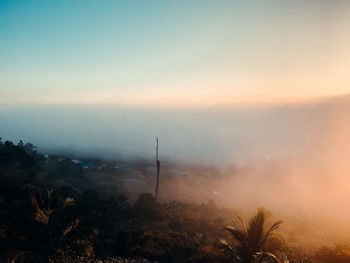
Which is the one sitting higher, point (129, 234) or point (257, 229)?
point (257, 229)

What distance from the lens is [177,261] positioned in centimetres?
1476

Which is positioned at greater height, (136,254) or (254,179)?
(136,254)

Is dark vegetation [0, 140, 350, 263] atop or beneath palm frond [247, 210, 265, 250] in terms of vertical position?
beneath

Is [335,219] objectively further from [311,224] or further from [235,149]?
[235,149]

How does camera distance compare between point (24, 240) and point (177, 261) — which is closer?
point (24, 240)

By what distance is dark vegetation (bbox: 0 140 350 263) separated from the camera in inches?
465

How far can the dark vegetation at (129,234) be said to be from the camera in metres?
11.8

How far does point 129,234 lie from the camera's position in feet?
59.8

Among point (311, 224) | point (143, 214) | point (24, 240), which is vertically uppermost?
point (24, 240)

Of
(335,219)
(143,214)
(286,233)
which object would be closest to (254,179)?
(335,219)

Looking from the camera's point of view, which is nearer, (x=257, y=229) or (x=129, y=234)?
(x=257, y=229)

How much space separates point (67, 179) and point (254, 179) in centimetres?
3934

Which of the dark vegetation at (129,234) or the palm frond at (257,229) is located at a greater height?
the palm frond at (257,229)

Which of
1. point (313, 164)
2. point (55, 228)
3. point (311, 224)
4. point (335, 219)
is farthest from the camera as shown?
point (313, 164)
